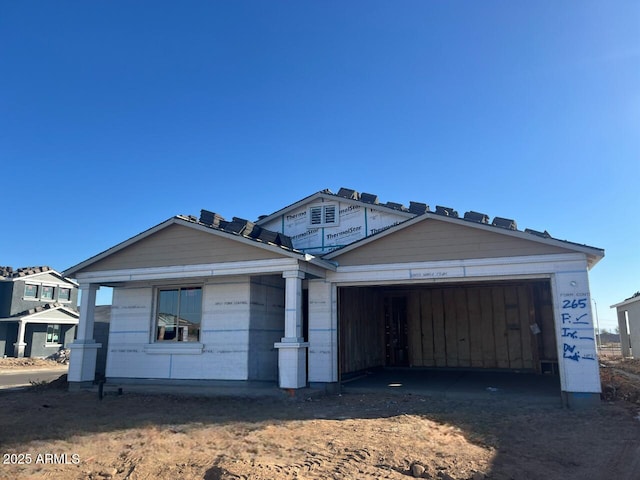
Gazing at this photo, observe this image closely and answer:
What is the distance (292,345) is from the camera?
35.6ft

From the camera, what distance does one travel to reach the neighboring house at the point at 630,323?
984 inches

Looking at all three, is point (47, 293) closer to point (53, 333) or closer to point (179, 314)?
point (53, 333)

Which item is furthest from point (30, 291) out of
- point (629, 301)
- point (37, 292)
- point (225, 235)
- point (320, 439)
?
point (629, 301)

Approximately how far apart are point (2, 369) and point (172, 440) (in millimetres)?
25819

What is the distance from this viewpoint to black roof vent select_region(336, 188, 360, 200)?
16312 mm

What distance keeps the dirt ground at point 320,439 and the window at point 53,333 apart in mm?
28111

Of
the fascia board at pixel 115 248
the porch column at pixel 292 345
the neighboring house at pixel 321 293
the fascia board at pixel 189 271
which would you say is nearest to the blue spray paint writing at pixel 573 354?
the neighboring house at pixel 321 293

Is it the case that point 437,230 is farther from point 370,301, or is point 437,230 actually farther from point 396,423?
point 370,301

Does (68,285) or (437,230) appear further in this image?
(68,285)

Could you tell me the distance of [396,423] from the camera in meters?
8.25

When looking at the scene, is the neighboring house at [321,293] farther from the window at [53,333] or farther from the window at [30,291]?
the window at [53,333]

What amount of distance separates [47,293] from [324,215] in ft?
96.5

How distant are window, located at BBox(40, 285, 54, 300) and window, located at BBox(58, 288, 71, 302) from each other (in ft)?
2.87

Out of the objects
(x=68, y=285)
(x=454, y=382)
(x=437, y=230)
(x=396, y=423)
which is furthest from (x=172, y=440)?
(x=68, y=285)
